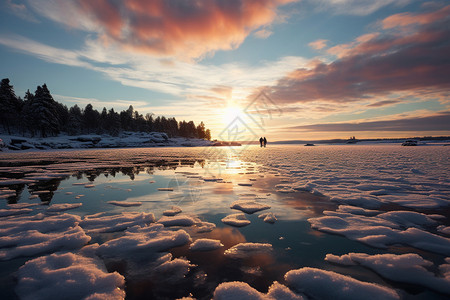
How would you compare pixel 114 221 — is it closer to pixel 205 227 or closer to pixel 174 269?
pixel 205 227

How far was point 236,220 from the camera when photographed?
408 centimetres

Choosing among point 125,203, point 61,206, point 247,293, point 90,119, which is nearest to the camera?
point 247,293

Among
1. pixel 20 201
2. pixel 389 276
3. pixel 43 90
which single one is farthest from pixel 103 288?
pixel 43 90

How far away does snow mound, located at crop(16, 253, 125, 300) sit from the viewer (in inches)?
80.5

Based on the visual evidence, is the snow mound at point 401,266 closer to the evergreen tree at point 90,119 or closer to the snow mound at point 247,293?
the snow mound at point 247,293

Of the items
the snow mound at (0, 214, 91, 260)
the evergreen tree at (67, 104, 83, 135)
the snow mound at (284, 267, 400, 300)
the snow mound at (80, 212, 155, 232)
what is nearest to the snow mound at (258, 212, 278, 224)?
the snow mound at (284, 267, 400, 300)

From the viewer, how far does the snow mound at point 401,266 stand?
2174 millimetres

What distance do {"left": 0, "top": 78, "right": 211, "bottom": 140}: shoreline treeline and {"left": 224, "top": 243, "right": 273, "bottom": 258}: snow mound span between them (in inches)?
2537

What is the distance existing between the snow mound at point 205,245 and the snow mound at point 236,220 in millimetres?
808

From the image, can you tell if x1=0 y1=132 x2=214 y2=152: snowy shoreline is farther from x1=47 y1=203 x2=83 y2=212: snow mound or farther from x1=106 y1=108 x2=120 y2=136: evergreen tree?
x1=47 y1=203 x2=83 y2=212: snow mound

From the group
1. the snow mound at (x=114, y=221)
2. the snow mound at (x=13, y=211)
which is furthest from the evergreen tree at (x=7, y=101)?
the snow mound at (x=114, y=221)

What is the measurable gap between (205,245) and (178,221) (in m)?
1.20

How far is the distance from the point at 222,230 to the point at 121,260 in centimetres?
169

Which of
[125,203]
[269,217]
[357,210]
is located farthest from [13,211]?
[357,210]
